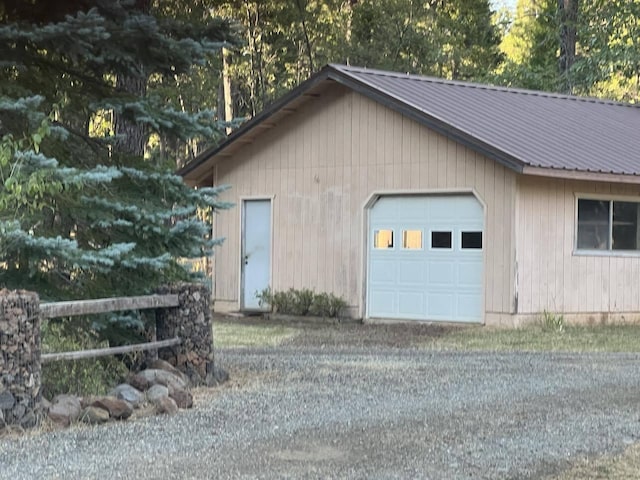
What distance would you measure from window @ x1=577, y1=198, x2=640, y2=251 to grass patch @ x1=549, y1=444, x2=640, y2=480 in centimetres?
1041

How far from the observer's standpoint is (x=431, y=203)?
55.4 feet

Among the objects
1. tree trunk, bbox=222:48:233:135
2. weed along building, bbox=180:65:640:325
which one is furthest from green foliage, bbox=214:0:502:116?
weed along building, bbox=180:65:640:325

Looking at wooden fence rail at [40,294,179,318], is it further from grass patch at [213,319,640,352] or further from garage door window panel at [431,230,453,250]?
garage door window panel at [431,230,453,250]

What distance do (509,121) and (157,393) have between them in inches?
417

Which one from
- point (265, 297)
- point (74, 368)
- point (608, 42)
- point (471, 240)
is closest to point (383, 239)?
point (471, 240)

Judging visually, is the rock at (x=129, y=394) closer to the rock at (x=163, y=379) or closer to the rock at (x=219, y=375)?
the rock at (x=163, y=379)

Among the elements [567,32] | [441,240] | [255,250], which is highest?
[567,32]

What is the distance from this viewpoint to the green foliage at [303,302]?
58.6 ft

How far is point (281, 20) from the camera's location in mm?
31188

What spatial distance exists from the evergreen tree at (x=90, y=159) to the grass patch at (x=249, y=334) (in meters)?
3.72

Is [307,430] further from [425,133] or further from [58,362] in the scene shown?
[425,133]

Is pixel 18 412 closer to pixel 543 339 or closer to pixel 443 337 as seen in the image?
A: pixel 443 337

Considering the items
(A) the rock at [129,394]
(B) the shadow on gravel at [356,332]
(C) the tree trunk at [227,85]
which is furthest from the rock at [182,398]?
(C) the tree trunk at [227,85]

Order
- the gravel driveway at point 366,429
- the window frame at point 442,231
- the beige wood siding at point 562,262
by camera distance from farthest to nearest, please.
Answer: the window frame at point 442,231, the beige wood siding at point 562,262, the gravel driveway at point 366,429
